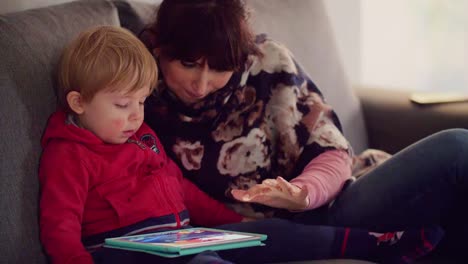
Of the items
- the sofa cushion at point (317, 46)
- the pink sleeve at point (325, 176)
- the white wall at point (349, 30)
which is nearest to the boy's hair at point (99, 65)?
the pink sleeve at point (325, 176)

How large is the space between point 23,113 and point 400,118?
1156 mm

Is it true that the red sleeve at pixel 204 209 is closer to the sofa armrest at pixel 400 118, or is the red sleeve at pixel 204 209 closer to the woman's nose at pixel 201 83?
the woman's nose at pixel 201 83

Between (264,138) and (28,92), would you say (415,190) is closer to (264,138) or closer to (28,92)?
(264,138)

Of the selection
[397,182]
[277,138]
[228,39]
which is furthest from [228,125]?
[397,182]

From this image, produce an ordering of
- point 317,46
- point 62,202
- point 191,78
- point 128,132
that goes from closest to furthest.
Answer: point 62,202 < point 128,132 < point 191,78 < point 317,46

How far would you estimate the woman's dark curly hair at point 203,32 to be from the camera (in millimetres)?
1458

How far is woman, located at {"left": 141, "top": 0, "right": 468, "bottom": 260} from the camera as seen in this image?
58.3 inches

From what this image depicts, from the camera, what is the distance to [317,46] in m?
2.09

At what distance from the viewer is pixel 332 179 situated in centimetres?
161

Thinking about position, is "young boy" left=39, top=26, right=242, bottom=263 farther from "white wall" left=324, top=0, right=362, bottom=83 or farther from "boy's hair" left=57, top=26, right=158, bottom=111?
"white wall" left=324, top=0, right=362, bottom=83

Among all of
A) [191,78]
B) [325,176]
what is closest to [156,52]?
[191,78]

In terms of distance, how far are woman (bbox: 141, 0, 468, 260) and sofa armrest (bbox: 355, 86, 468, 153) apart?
436 mm

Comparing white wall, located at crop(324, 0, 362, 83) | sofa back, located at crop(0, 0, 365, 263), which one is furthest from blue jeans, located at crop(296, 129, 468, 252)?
white wall, located at crop(324, 0, 362, 83)

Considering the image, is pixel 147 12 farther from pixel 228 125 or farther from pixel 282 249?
pixel 282 249
